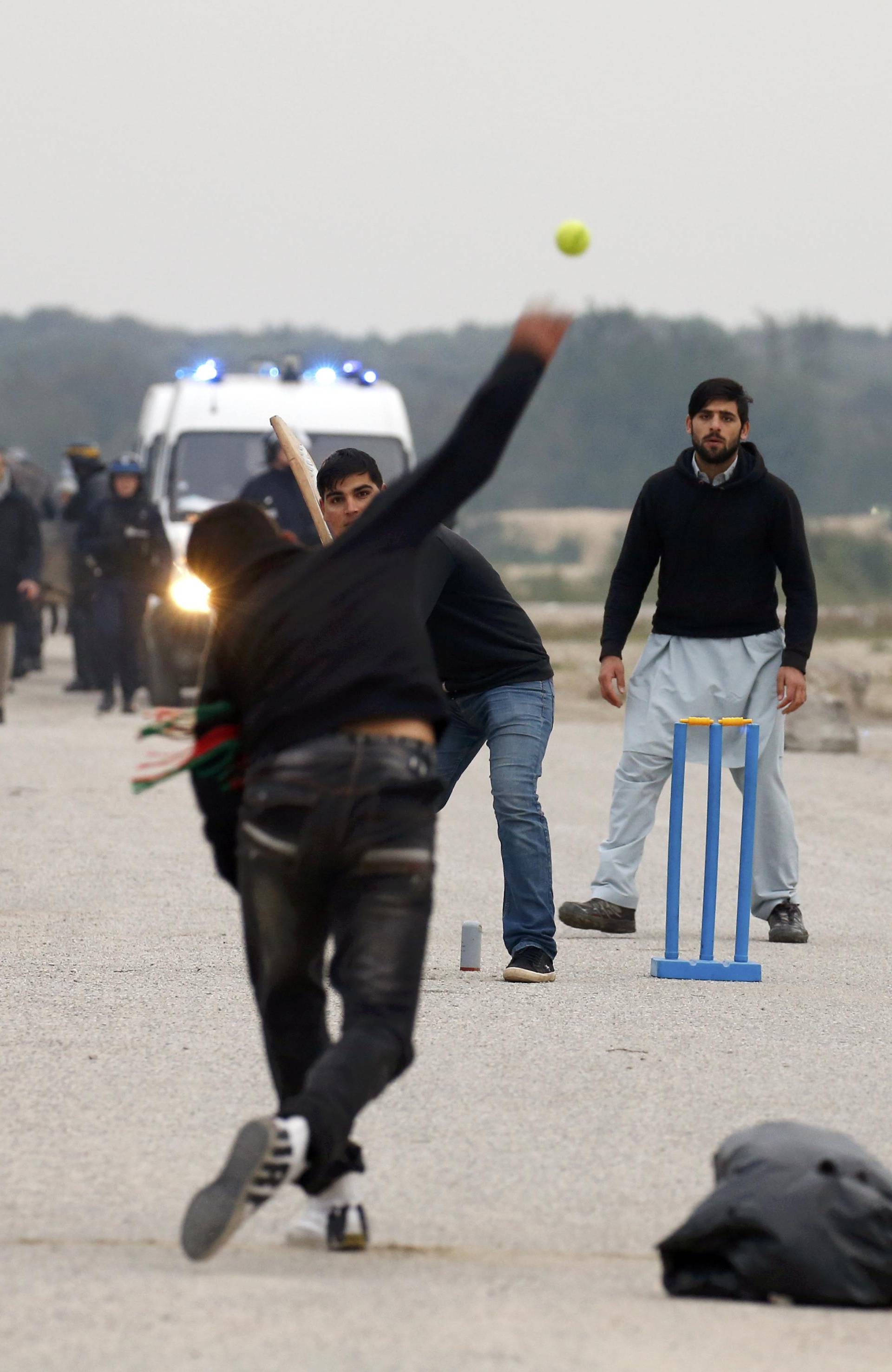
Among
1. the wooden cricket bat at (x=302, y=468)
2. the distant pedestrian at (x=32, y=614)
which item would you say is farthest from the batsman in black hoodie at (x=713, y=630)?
the distant pedestrian at (x=32, y=614)

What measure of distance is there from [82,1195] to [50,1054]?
57.2 inches

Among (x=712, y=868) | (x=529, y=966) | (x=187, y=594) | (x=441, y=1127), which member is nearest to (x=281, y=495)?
(x=187, y=594)

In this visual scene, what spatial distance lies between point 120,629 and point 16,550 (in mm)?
1337

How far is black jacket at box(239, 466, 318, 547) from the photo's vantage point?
1606 cm

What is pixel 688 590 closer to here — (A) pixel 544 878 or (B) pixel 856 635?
(A) pixel 544 878

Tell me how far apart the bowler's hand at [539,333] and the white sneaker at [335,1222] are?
5.35ft

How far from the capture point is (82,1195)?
15.8 ft

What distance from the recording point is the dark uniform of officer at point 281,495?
52.7 ft

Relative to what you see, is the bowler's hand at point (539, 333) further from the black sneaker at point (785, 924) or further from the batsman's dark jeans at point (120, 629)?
the batsman's dark jeans at point (120, 629)

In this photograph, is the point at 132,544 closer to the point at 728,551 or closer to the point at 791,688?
the point at 728,551

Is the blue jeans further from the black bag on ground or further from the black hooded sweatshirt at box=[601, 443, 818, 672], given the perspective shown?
the black bag on ground

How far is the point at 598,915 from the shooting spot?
28.0ft

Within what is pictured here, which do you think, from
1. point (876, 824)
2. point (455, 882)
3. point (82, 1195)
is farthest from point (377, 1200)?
point (876, 824)

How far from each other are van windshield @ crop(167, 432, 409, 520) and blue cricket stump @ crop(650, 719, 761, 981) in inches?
422
